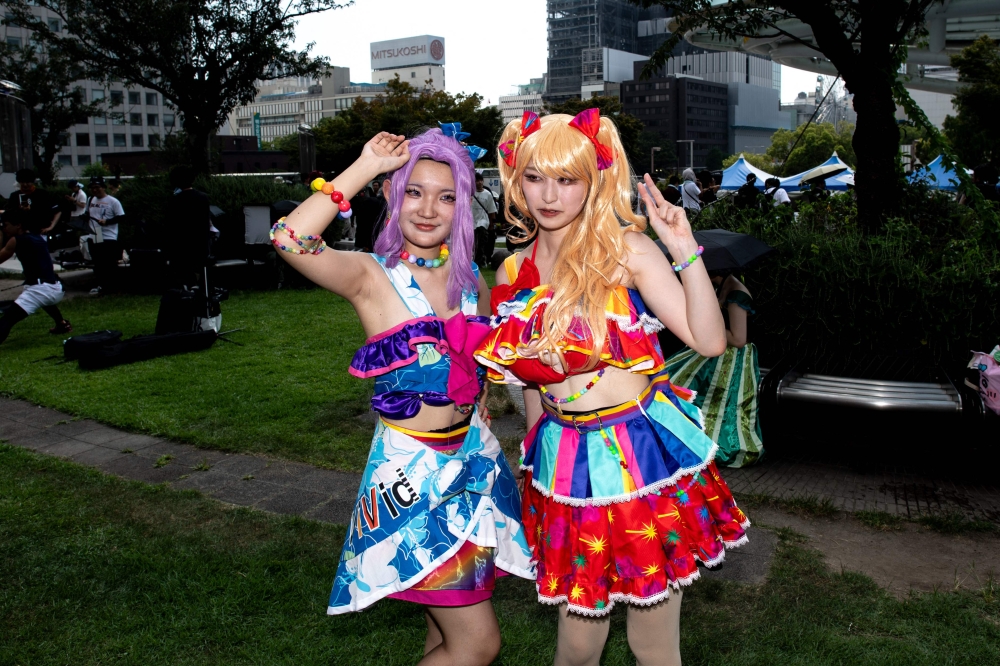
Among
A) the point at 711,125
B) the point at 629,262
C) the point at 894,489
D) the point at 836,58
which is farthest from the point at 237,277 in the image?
the point at 711,125

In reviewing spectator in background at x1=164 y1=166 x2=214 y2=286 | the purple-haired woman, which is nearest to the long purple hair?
the purple-haired woman

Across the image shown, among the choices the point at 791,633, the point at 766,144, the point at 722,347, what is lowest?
the point at 791,633

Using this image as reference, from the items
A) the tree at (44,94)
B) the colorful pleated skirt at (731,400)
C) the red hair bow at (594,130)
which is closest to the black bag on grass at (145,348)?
the colorful pleated skirt at (731,400)

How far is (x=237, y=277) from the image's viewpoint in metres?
13.8

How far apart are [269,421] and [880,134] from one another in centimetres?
537

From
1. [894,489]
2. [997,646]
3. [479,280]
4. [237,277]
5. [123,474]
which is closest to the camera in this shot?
[479,280]

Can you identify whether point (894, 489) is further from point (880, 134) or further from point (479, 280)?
point (479, 280)

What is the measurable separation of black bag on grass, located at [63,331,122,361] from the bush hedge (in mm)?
6626

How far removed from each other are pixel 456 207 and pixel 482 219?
39.1 feet

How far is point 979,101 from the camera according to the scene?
80.5 feet

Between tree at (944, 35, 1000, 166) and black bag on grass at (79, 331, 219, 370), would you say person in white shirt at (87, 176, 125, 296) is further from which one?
tree at (944, 35, 1000, 166)

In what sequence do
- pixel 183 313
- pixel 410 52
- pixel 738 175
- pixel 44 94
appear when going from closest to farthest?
pixel 183 313 → pixel 738 175 → pixel 44 94 → pixel 410 52

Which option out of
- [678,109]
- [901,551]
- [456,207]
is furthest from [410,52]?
[456,207]

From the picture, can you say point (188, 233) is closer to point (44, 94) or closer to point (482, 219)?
point (482, 219)
